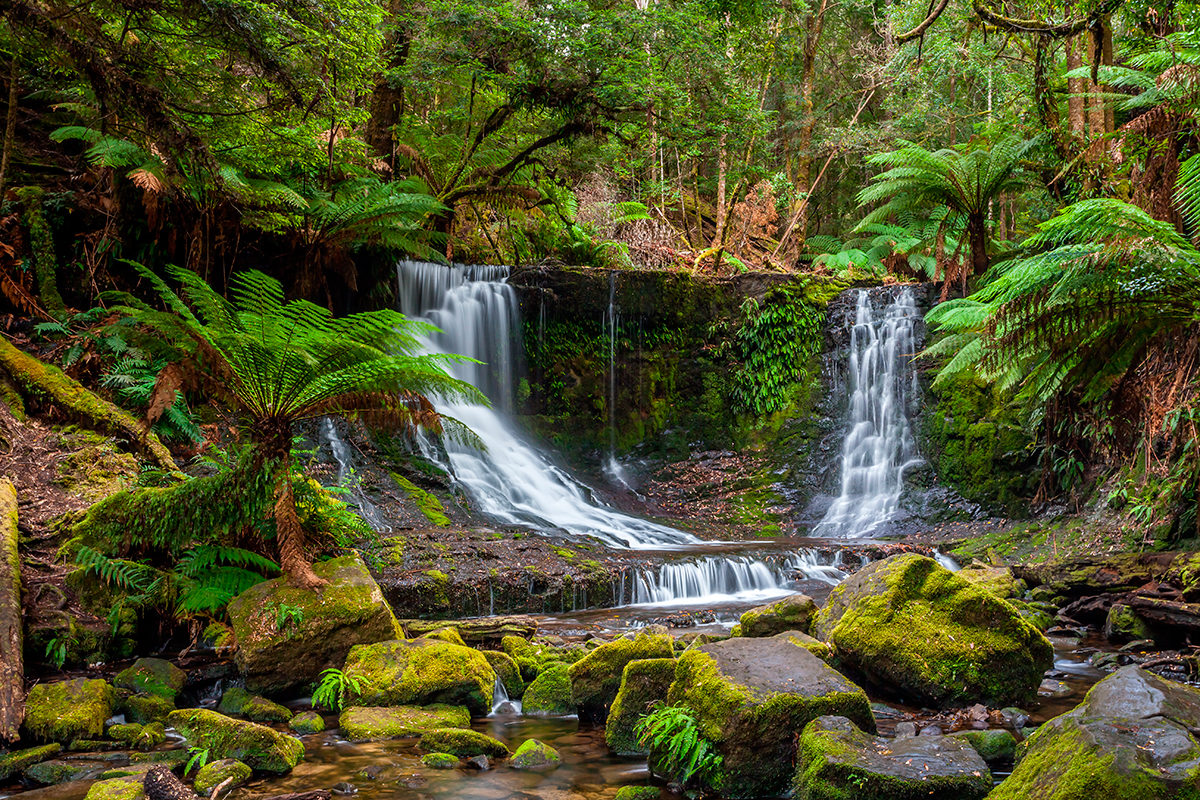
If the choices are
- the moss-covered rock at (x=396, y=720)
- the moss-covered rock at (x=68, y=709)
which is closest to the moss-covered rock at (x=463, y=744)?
the moss-covered rock at (x=396, y=720)

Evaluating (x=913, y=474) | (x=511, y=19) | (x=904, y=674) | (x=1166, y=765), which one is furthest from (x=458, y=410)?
(x=1166, y=765)

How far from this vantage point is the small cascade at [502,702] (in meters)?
4.16

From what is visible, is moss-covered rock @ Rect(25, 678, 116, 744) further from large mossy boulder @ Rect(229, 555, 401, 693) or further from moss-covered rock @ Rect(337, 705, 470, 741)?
moss-covered rock @ Rect(337, 705, 470, 741)

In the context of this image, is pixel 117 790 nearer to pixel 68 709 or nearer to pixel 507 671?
pixel 68 709

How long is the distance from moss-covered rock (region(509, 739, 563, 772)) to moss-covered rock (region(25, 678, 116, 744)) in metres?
1.90

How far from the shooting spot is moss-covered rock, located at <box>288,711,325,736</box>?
367cm

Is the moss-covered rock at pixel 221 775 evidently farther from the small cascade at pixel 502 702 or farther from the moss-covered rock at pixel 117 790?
the small cascade at pixel 502 702

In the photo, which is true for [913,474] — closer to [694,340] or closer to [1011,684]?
[694,340]

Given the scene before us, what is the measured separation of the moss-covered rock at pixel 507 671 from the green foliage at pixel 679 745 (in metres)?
1.14

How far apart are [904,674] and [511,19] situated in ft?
28.0

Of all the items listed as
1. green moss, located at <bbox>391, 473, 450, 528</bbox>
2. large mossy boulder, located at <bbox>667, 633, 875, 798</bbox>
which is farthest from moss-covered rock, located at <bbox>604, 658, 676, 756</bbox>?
green moss, located at <bbox>391, 473, 450, 528</bbox>

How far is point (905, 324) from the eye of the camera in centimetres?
1171

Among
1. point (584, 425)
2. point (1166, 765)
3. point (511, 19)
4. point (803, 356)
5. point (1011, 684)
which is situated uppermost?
Answer: point (511, 19)

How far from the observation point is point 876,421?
11.5m
